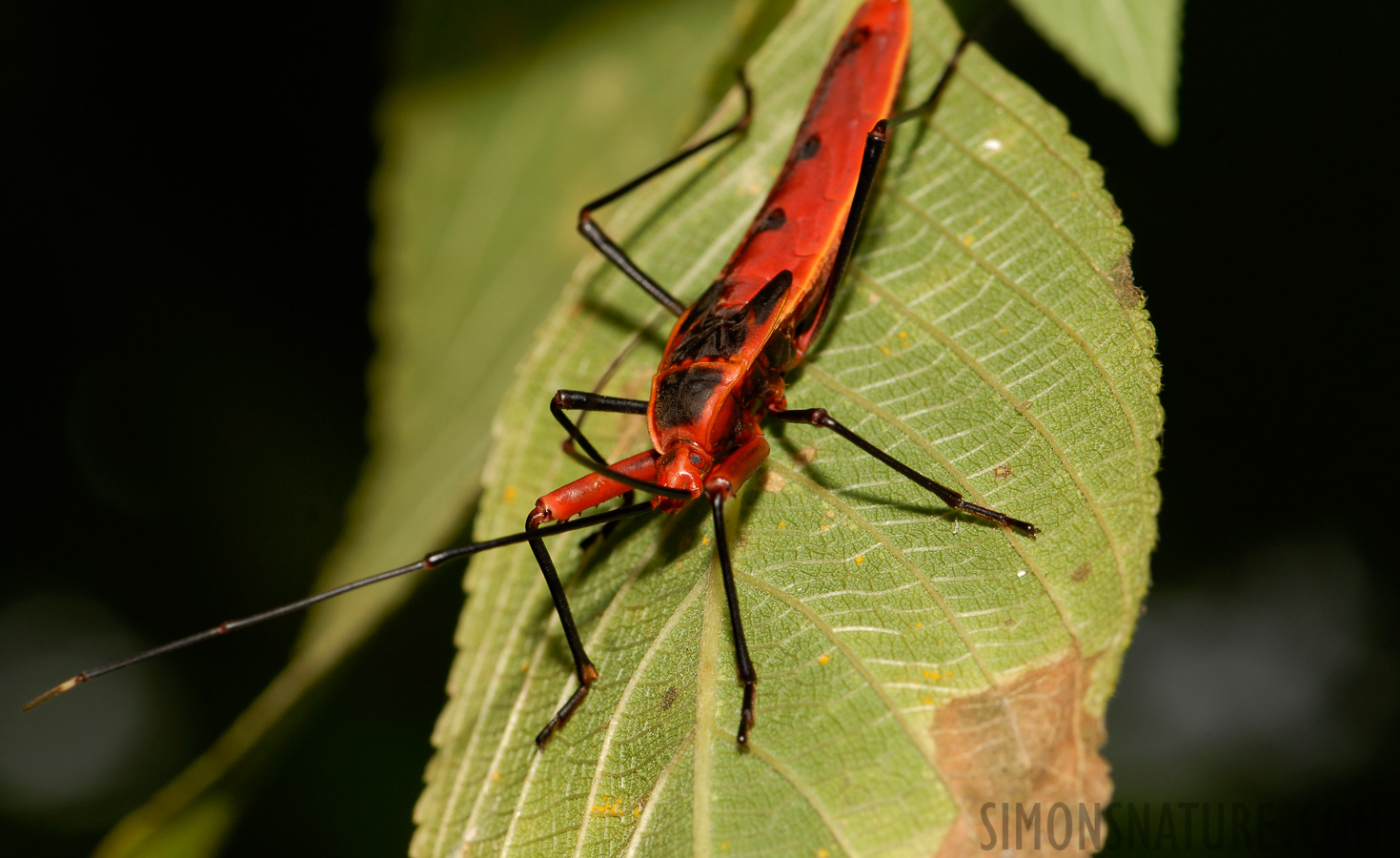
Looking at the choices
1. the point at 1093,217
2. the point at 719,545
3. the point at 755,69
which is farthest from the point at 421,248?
the point at 1093,217

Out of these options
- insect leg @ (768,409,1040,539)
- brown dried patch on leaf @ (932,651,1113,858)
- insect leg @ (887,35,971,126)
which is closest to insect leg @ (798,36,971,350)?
insect leg @ (887,35,971,126)

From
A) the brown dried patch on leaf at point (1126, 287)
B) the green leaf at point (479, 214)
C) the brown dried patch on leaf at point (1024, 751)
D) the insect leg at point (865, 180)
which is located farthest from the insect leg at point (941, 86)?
the brown dried patch on leaf at point (1024, 751)

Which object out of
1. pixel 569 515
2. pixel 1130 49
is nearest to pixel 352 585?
pixel 569 515

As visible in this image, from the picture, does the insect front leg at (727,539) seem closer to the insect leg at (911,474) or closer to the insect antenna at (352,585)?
the insect leg at (911,474)

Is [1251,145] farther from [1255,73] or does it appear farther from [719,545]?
[719,545]

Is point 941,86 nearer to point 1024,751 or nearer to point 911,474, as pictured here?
point 911,474
